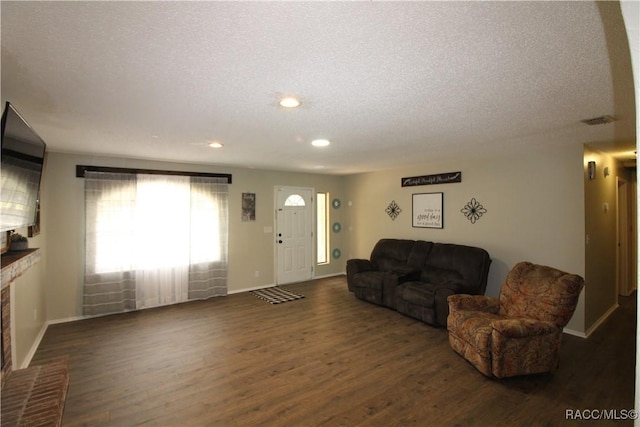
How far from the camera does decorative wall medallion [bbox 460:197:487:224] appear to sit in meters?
4.67

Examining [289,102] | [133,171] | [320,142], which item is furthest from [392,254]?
[133,171]

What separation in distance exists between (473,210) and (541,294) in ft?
6.61

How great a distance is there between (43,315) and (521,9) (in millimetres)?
5736

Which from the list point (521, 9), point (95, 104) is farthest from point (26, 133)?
point (521, 9)

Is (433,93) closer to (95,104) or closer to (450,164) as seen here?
(95,104)

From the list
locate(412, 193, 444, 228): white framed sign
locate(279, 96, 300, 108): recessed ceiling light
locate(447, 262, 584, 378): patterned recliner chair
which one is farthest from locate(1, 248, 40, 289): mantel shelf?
locate(412, 193, 444, 228): white framed sign

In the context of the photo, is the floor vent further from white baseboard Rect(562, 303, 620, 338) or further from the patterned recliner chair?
white baseboard Rect(562, 303, 620, 338)

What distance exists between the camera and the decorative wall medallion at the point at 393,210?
236 inches

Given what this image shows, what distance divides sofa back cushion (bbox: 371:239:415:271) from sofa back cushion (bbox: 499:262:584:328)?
203cm

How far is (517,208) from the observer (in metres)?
4.25

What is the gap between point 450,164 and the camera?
16.6ft

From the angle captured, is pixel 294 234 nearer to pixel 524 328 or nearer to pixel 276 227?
pixel 276 227

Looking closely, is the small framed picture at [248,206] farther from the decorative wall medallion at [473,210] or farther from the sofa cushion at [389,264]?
the decorative wall medallion at [473,210]

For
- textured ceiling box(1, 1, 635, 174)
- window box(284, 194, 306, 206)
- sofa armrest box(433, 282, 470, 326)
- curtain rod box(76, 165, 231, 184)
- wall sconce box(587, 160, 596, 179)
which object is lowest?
sofa armrest box(433, 282, 470, 326)
